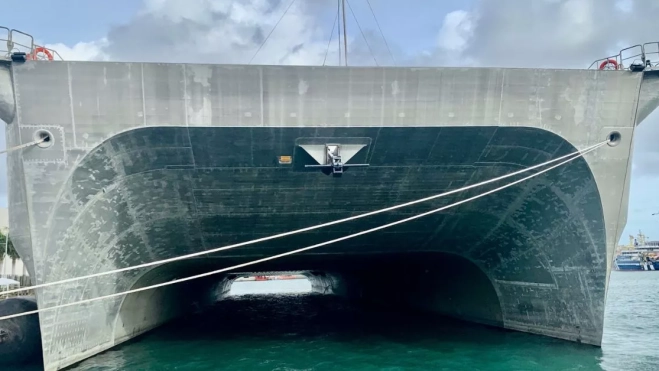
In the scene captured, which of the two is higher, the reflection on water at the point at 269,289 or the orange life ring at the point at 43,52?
the orange life ring at the point at 43,52

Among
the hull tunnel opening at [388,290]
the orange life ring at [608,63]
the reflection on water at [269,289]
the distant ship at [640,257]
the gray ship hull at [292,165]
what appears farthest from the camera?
the distant ship at [640,257]

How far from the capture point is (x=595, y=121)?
12.4m

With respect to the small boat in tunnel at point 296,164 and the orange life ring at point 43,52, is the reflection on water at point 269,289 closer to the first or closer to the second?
the small boat in tunnel at point 296,164

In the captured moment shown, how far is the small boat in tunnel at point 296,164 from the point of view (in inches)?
434

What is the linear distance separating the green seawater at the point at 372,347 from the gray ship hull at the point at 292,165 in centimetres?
107

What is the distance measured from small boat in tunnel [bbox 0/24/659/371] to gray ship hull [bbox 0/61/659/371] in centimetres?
4

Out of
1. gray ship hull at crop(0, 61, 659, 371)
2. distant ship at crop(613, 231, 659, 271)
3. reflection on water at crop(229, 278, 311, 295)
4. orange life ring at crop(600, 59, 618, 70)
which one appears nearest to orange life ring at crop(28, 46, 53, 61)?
gray ship hull at crop(0, 61, 659, 371)

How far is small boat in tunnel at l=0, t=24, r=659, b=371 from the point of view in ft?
36.2

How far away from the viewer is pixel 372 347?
16.3m

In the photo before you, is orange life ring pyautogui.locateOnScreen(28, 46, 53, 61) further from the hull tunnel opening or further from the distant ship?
the distant ship

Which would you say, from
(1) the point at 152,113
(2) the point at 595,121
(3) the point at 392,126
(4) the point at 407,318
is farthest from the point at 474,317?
(1) the point at 152,113

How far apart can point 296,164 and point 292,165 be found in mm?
97

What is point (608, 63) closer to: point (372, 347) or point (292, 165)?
point (292, 165)

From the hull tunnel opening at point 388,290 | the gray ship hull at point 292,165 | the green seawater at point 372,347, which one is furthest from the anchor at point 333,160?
the hull tunnel opening at point 388,290
